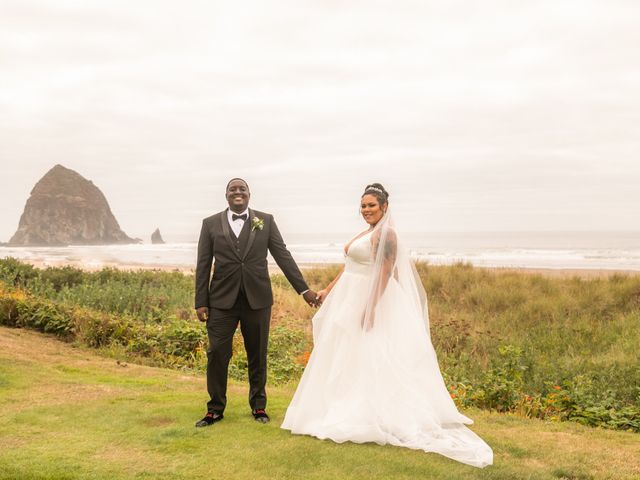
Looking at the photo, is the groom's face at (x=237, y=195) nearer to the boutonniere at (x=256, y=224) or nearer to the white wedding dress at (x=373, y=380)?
the boutonniere at (x=256, y=224)

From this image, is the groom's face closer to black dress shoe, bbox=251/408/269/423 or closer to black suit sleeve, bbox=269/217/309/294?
black suit sleeve, bbox=269/217/309/294

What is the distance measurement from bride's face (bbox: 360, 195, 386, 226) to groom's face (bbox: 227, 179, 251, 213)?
1.20 meters

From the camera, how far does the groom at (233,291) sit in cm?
585

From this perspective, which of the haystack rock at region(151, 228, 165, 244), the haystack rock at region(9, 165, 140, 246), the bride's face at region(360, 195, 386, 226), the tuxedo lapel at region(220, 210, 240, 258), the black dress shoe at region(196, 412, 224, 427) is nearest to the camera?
the black dress shoe at region(196, 412, 224, 427)

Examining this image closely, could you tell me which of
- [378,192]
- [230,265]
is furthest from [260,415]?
[378,192]

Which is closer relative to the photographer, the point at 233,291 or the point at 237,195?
the point at 233,291

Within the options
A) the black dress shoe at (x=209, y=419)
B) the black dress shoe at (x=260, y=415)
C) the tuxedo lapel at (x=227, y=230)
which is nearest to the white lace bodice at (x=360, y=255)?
the tuxedo lapel at (x=227, y=230)

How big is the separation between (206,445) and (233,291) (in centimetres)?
146

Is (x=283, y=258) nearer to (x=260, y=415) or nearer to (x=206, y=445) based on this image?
(x=260, y=415)

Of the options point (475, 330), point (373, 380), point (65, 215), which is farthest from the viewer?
point (65, 215)

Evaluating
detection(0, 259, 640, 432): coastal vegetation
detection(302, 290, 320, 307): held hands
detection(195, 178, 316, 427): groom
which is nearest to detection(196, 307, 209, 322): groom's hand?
detection(195, 178, 316, 427): groom

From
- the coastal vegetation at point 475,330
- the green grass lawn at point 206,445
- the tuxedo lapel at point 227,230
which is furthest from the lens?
the coastal vegetation at point 475,330

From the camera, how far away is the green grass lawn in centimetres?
469

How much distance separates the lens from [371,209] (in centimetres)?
600
